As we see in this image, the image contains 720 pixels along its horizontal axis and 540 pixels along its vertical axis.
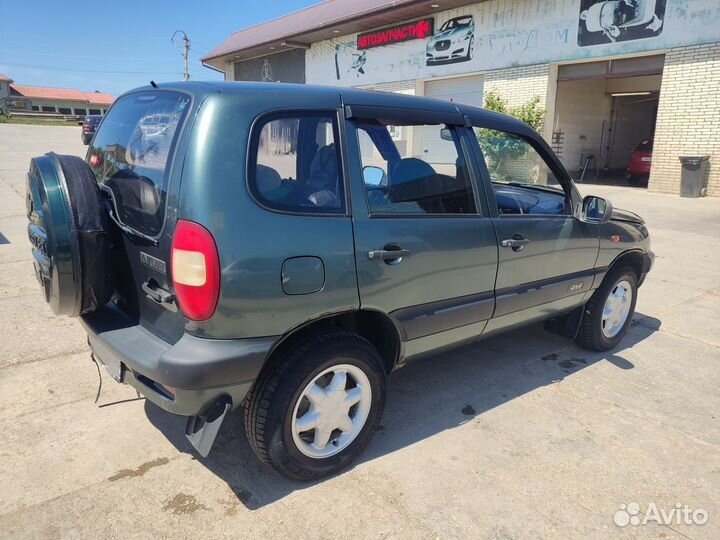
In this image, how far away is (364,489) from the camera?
2.65 m

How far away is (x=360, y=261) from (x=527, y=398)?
5.80 feet

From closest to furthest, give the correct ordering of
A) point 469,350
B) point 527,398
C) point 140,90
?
point 140,90, point 527,398, point 469,350

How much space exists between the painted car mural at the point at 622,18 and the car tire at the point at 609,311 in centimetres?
1103

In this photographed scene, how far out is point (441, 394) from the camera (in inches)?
143

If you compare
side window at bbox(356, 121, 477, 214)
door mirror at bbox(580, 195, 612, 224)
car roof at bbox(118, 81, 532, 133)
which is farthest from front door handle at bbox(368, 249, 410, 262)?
door mirror at bbox(580, 195, 612, 224)

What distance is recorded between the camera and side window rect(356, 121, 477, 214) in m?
2.81

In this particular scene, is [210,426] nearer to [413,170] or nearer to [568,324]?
[413,170]

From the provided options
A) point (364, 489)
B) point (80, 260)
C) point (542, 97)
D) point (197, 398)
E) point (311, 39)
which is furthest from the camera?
point (311, 39)

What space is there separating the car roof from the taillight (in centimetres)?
63

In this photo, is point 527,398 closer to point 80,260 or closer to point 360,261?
point 360,261

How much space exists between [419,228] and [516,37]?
49.1ft

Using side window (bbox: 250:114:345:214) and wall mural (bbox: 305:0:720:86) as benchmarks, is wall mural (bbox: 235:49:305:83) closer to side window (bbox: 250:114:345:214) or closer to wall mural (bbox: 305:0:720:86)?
wall mural (bbox: 305:0:720:86)

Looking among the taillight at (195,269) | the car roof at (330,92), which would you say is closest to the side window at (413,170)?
the car roof at (330,92)

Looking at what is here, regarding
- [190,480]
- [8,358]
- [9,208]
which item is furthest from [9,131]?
[190,480]
